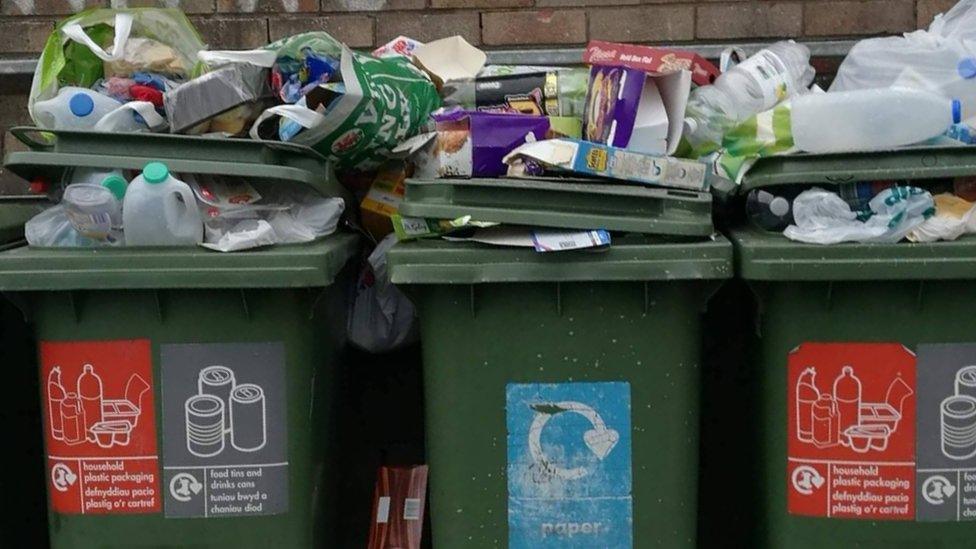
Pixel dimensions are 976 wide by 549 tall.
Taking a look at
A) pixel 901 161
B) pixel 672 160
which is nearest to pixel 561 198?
pixel 672 160

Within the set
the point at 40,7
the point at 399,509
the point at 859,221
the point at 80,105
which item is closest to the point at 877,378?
the point at 859,221

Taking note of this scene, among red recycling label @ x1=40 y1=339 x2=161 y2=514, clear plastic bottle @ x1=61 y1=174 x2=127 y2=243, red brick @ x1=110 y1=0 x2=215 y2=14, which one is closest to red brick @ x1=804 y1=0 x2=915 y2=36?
red brick @ x1=110 y1=0 x2=215 y2=14

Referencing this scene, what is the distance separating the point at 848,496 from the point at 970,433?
29 cm

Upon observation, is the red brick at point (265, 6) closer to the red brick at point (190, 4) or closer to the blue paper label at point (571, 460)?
the red brick at point (190, 4)

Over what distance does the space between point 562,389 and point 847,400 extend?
621 millimetres

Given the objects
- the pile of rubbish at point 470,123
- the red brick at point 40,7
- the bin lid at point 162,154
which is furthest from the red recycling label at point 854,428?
the red brick at point 40,7

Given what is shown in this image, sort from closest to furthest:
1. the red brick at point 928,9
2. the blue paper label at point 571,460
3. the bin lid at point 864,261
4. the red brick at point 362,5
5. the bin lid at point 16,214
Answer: the bin lid at point 864,261 < the blue paper label at point 571,460 < the bin lid at point 16,214 < the red brick at point 928,9 < the red brick at point 362,5

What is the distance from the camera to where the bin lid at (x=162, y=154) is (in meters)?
2.45

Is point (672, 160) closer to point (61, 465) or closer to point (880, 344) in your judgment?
point (880, 344)

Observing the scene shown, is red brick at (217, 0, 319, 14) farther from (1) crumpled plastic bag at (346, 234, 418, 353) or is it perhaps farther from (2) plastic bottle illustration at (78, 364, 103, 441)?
(2) plastic bottle illustration at (78, 364, 103, 441)

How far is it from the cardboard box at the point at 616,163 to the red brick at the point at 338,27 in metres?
1.57

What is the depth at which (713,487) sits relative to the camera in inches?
118

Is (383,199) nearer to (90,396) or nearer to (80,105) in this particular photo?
(80,105)

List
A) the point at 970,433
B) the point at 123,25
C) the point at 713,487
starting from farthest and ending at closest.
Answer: the point at 713,487 < the point at 123,25 < the point at 970,433
